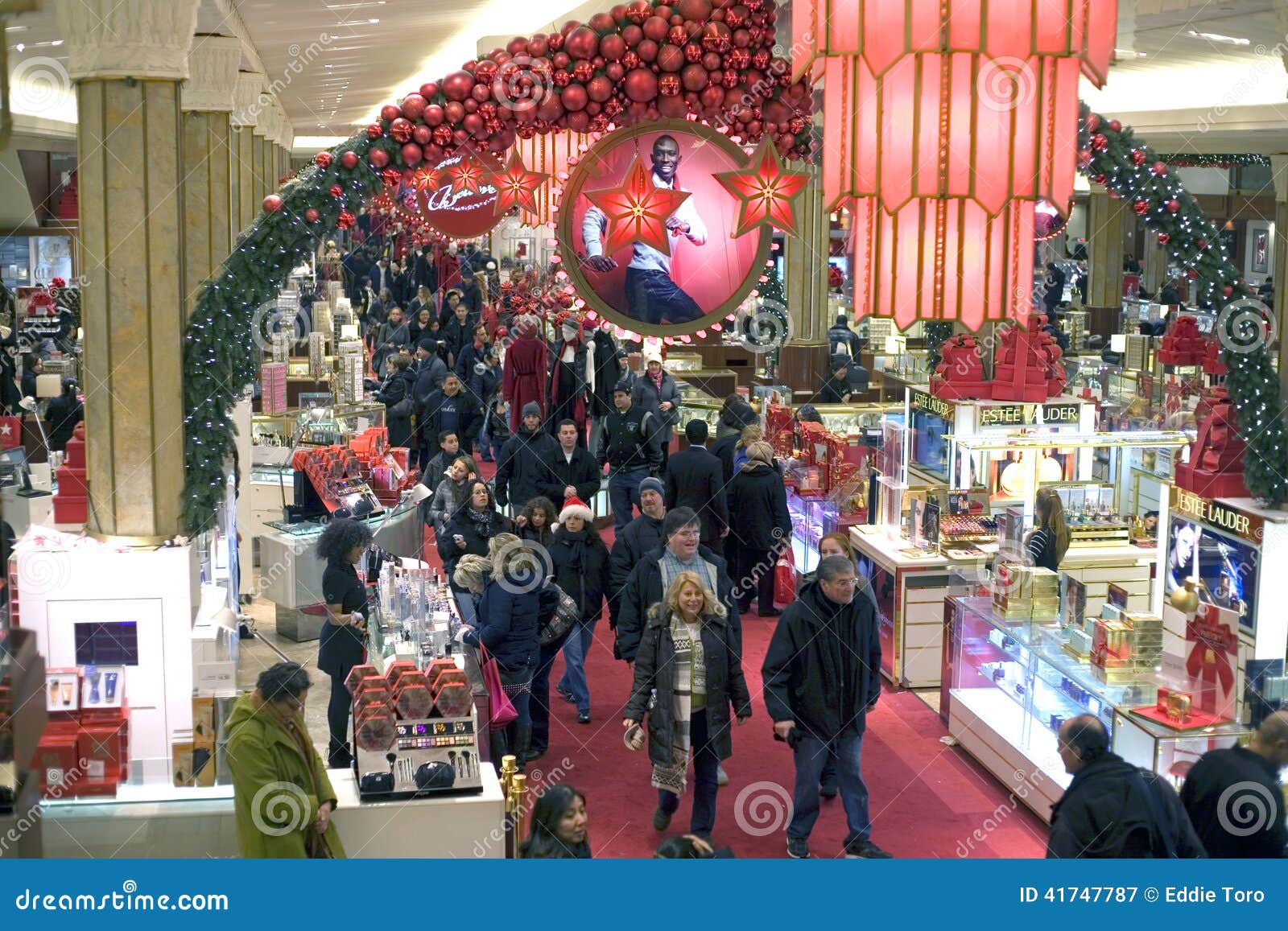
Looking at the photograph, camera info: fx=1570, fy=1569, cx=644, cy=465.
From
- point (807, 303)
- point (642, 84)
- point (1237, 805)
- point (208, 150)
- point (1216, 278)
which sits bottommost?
point (1237, 805)

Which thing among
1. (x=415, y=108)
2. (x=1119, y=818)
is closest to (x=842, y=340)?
(x=415, y=108)

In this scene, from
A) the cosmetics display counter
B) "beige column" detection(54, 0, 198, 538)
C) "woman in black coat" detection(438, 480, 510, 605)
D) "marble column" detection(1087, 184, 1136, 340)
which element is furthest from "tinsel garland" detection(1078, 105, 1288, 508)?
"marble column" detection(1087, 184, 1136, 340)

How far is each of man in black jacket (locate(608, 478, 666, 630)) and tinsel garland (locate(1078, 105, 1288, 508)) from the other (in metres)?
2.72

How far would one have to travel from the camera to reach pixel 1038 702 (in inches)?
298

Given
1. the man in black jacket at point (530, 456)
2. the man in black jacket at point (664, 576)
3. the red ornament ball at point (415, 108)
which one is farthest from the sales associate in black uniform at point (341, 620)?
the man in black jacket at point (530, 456)

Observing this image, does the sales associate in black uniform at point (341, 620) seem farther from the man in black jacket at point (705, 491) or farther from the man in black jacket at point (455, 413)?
the man in black jacket at point (455, 413)

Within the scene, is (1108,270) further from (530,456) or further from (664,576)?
(664,576)

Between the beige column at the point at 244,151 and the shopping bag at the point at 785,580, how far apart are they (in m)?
5.36

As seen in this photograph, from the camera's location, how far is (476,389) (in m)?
14.5

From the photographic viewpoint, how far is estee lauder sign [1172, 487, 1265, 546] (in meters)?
7.80

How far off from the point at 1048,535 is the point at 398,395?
724 centimetres

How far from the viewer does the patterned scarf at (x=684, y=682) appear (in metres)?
6.73

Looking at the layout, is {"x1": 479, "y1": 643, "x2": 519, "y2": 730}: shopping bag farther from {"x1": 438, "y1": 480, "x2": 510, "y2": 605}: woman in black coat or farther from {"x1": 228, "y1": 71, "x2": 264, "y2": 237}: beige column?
{"x1": 228, "y1": 71, "x2": 264, "y2": 237}: beige column

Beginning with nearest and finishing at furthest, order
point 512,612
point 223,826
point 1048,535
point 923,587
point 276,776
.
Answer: point 276,776, point 223,826, point 512,612, point 1048,535, point 923,587
